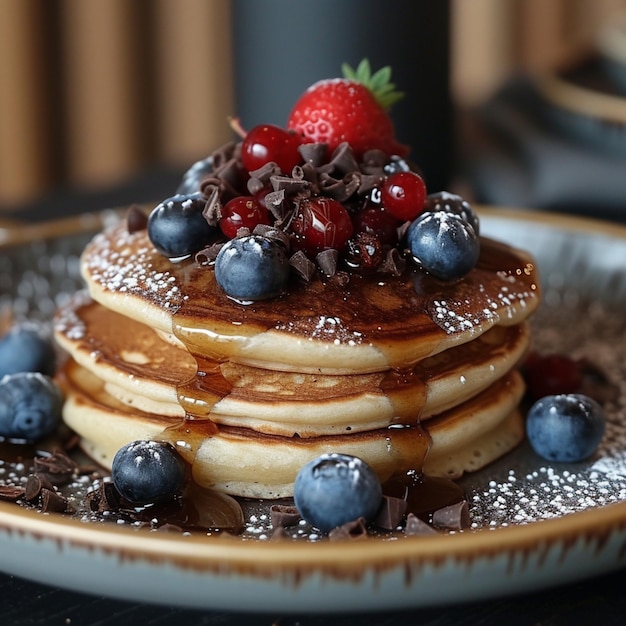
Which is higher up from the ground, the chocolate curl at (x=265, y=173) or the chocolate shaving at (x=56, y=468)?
the chocolate curl at (x=265, y=173)

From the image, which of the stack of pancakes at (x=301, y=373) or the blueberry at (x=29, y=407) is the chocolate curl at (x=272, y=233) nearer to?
the stack of pancakes at (x=301, y=373)

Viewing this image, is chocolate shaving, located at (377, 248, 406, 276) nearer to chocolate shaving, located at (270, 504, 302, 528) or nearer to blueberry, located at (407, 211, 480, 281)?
blueberry, located at (407, 211, 480, 281)

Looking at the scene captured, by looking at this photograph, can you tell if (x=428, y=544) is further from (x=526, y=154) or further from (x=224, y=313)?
(x=526, y=154)

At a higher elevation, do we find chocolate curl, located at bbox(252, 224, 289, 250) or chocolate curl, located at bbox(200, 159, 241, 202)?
chocolate curl, located at bbox(200, 159, 241, 202)

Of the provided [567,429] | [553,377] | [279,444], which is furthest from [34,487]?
[553,377]

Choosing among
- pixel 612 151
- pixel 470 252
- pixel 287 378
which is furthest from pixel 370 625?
pixel 612 151

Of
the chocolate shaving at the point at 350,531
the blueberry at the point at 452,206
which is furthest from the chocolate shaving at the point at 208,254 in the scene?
the chocolate shaving at the point at 350,531

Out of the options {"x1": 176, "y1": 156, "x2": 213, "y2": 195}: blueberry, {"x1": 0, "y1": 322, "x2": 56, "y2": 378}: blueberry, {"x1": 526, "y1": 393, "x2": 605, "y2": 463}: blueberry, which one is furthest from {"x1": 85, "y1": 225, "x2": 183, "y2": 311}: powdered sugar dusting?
{"x1": 526, "y1": 393, "x2": 605, "y2": 463}: blueberry
